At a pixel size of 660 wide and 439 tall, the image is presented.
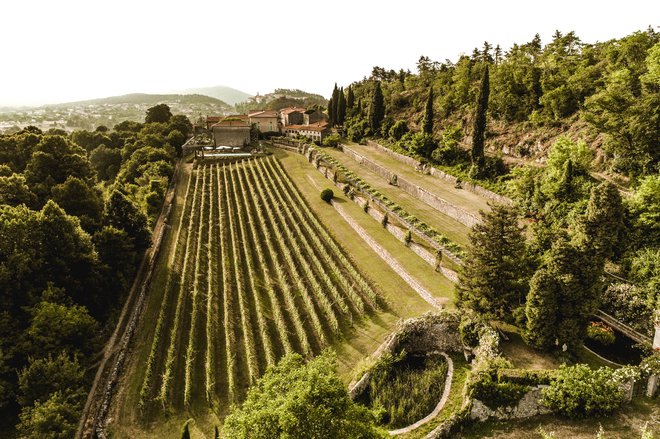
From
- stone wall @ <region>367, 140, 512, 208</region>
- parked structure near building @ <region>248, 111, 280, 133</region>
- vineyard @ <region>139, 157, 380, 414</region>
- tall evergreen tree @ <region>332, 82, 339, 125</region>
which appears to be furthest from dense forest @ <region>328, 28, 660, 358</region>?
parked structure near building @ <region>248, 111, 280, 133</region>

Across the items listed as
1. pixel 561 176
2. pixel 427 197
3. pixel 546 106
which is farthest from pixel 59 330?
pixel 546 106

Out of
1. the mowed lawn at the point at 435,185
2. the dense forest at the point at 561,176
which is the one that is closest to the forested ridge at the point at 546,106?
the dense forest at the point at 561,176

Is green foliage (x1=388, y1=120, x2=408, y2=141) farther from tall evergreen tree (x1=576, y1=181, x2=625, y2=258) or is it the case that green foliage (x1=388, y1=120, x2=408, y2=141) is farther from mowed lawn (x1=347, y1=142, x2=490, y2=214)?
tall evergreen tree (x1=576, y1=181, x2=625, y2=258)

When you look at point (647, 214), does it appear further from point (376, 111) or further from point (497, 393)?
point (376, 111)

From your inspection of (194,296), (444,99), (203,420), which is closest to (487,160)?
(444,99)

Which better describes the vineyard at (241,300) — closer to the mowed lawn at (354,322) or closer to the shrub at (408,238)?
the mowed lawn at (354,322)

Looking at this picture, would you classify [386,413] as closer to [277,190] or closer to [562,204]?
[562,204]
